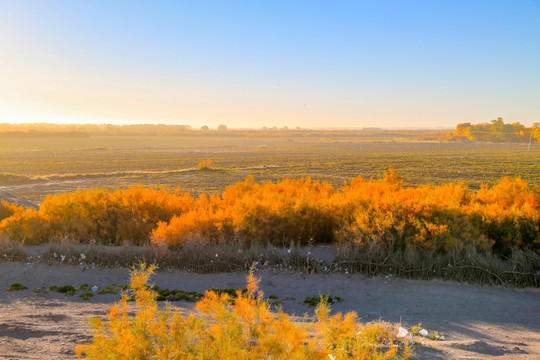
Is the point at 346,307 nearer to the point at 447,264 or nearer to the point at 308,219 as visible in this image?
the point at 447,264

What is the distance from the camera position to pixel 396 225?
9.38m

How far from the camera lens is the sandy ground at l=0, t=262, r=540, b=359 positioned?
4.76m

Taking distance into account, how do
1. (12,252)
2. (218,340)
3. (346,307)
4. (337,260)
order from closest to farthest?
1. (218,340)
2. (346,307)
3. (337,260)
4. (12,252)

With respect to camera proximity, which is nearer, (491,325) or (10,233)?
(491,325)

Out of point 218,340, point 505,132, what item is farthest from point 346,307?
point 505,132

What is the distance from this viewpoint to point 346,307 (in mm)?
6816

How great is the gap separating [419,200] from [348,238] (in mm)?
2282

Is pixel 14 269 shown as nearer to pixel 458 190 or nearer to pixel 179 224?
pixel 179 224

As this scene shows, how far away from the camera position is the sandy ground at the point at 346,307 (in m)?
4.76

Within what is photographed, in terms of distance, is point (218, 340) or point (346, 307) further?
point (346, 307)

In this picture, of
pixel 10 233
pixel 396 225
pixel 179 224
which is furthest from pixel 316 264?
pixel 10 233

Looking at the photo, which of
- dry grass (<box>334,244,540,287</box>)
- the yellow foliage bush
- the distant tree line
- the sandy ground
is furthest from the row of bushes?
the distant tree line

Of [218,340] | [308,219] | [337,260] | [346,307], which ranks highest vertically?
[218,340]

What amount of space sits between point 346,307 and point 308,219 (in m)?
3.88
